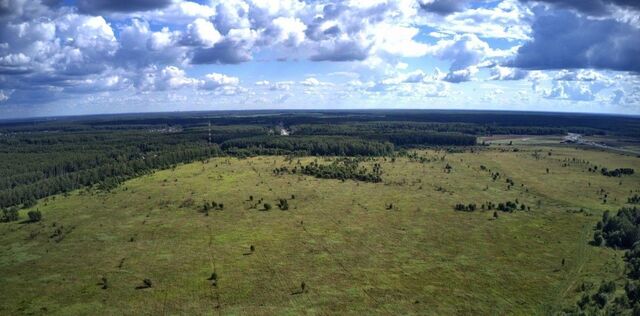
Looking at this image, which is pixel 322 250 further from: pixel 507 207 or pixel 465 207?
pixel 507 207

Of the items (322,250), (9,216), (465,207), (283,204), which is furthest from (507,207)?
(9,216)

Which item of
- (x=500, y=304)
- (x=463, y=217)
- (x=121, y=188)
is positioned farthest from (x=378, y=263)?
(x=121, y=188)

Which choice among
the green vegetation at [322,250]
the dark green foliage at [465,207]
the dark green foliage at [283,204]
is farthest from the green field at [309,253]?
the dark green foliage at [465,207]

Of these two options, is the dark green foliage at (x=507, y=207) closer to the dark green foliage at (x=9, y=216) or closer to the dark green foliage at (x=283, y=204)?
the dark green foliage at (x=283, y=204)

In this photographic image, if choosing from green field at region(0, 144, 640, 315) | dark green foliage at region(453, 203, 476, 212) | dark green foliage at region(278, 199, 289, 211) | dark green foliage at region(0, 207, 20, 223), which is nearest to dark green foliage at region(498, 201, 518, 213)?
green field at region(0, 144, 640, 315)

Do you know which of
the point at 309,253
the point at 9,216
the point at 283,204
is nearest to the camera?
the point at 309,253

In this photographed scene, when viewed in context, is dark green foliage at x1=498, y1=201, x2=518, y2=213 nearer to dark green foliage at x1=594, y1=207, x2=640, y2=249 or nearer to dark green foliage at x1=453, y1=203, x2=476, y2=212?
dark green foliage at x1=453, y1=203, x2=476, y2=212

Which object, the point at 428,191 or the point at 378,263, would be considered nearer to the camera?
the point at 378,263

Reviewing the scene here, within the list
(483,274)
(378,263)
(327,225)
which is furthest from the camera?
(327,225)

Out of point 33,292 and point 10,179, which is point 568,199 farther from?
point 10,179
